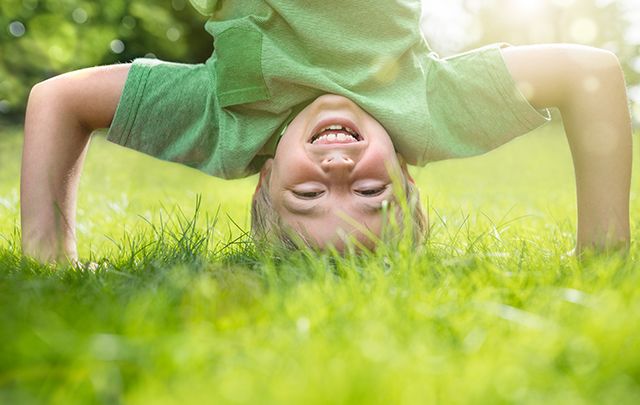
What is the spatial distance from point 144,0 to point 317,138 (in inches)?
470

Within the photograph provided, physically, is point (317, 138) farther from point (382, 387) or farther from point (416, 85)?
point (382, 387)

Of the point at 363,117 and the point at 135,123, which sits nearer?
the point at 363,117

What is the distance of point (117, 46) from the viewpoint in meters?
13.6

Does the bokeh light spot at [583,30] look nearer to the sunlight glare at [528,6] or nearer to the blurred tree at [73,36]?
the sunlight glare at [528,6]

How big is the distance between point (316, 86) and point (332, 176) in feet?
1.17

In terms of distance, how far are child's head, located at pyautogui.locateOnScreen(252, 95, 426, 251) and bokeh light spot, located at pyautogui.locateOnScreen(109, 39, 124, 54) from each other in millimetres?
11603

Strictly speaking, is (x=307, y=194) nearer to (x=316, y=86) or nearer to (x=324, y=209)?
(x=324, y=209)

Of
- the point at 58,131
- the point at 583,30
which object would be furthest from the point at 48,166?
the point at 583,30

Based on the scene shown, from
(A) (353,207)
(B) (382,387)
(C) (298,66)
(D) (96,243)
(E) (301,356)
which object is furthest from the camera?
(D) (96,243)

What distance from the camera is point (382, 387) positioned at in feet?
3.22

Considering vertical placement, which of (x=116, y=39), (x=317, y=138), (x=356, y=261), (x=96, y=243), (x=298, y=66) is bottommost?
(x=116, y=39)

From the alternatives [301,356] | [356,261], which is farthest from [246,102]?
[301,356]

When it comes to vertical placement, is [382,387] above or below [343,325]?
above

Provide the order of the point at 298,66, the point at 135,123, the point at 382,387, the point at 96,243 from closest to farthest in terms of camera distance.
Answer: the point at 382,387 < the point at 298,66 < the point at 135,123 < the point at 96,243
